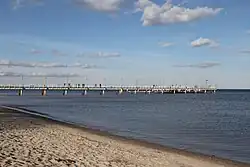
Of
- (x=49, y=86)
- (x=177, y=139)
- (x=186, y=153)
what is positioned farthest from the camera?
(x=49, y=86)

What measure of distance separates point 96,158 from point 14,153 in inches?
107

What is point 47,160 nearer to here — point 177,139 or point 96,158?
point 96,158

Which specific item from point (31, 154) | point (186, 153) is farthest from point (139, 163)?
point (186, 153)

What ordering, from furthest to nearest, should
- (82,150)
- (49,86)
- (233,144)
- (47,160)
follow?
(49,86)
(233,144)
(82,150)
(47,160)

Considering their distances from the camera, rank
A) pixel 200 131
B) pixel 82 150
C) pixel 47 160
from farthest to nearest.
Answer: pixel 200 131
pixel 82 150
pixel 47 160

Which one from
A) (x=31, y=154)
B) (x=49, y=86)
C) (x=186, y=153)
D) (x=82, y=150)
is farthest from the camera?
(x=49, y=86)

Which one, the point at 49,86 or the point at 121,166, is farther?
the point at 49,86

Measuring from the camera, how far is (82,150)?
13.4 metres

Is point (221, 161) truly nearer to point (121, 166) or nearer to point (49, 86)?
point (121, 166)

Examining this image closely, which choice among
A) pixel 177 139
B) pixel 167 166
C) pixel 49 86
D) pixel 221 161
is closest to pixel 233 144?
pixel 177 139

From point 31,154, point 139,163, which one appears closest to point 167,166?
point 139,163

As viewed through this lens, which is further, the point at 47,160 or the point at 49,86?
the point at 49,86

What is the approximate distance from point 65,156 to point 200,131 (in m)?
15.3

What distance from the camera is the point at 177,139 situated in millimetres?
20766
